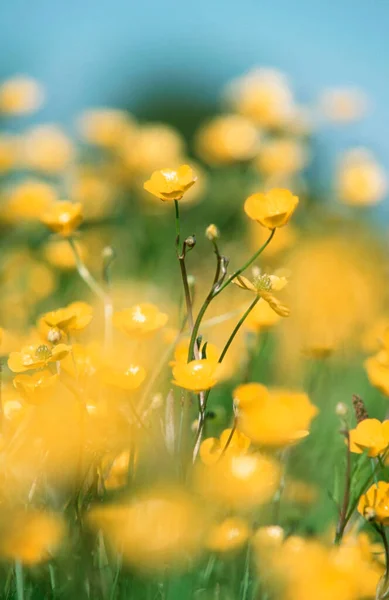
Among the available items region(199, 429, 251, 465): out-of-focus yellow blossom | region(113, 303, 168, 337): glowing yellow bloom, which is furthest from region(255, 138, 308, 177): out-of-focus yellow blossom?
region(199, 429, 251, 465): out-of-focus yellow blossom

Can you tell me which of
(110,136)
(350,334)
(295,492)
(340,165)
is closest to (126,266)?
(110,136)

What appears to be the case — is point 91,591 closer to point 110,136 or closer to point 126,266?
point 126,266

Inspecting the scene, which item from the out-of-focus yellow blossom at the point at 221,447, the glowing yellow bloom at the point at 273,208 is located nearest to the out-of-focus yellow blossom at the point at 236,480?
the out-of-focus yellow blossom at the point at 221,447

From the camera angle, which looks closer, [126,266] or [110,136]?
[126,266]

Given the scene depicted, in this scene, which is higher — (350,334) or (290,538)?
(290,538)

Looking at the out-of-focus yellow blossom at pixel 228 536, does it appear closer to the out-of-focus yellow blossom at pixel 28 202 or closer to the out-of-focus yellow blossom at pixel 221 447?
the out-of-focus yellow blossom at pixel 221 447

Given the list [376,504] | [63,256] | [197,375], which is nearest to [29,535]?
[197,375]

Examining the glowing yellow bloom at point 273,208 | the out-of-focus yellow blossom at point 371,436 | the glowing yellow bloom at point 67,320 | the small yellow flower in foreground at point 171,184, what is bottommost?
the out-of-focus yellow blossom at point 371,436

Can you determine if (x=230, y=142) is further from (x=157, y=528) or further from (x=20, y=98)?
(x=157, y=528)
